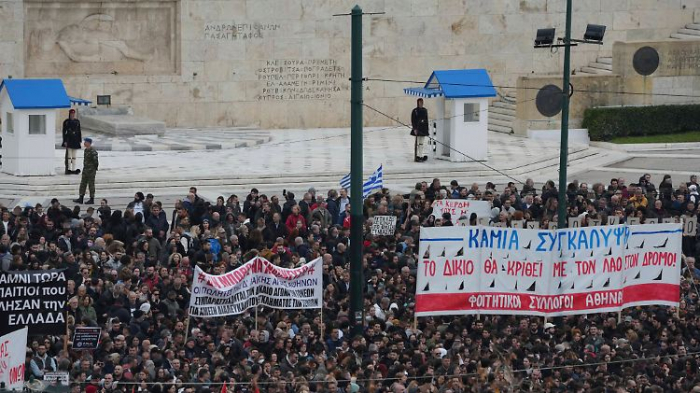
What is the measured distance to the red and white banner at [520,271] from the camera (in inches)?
856

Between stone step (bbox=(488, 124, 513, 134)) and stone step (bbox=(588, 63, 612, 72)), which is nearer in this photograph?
stone step (bbox=(488, 124, 513, 134))

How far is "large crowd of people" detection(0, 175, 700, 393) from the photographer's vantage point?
19234 millimetres

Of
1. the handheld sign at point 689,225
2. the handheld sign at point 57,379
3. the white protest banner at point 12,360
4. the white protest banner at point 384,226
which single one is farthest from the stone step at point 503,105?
the white protest banner at point 12,360

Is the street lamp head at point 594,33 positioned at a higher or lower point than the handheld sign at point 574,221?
higher

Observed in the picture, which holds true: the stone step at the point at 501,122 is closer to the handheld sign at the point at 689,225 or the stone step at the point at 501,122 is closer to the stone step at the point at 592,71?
the stone step at the point at 592,71

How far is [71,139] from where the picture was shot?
33.8 metres

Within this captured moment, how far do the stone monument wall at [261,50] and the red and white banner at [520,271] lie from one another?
22.6m

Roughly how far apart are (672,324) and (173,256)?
674cm

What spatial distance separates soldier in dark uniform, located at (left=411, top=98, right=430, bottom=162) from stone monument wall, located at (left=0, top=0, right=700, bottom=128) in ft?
24.8

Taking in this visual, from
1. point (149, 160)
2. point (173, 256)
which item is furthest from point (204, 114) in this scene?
point (173, 256)

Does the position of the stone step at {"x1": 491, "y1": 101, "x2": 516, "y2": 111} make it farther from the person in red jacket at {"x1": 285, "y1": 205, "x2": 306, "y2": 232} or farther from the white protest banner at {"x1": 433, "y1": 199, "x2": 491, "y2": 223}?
the person in red jacket at {"x1": 285, "y1": 205, "x2": 306, "y2": 232}

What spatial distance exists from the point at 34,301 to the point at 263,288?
312 centimetres

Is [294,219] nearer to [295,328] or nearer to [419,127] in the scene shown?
[295,328]

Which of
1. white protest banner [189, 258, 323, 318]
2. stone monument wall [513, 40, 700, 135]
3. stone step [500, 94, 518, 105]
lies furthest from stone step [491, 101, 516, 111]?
white protest banner [189, 258, 323, 318]
